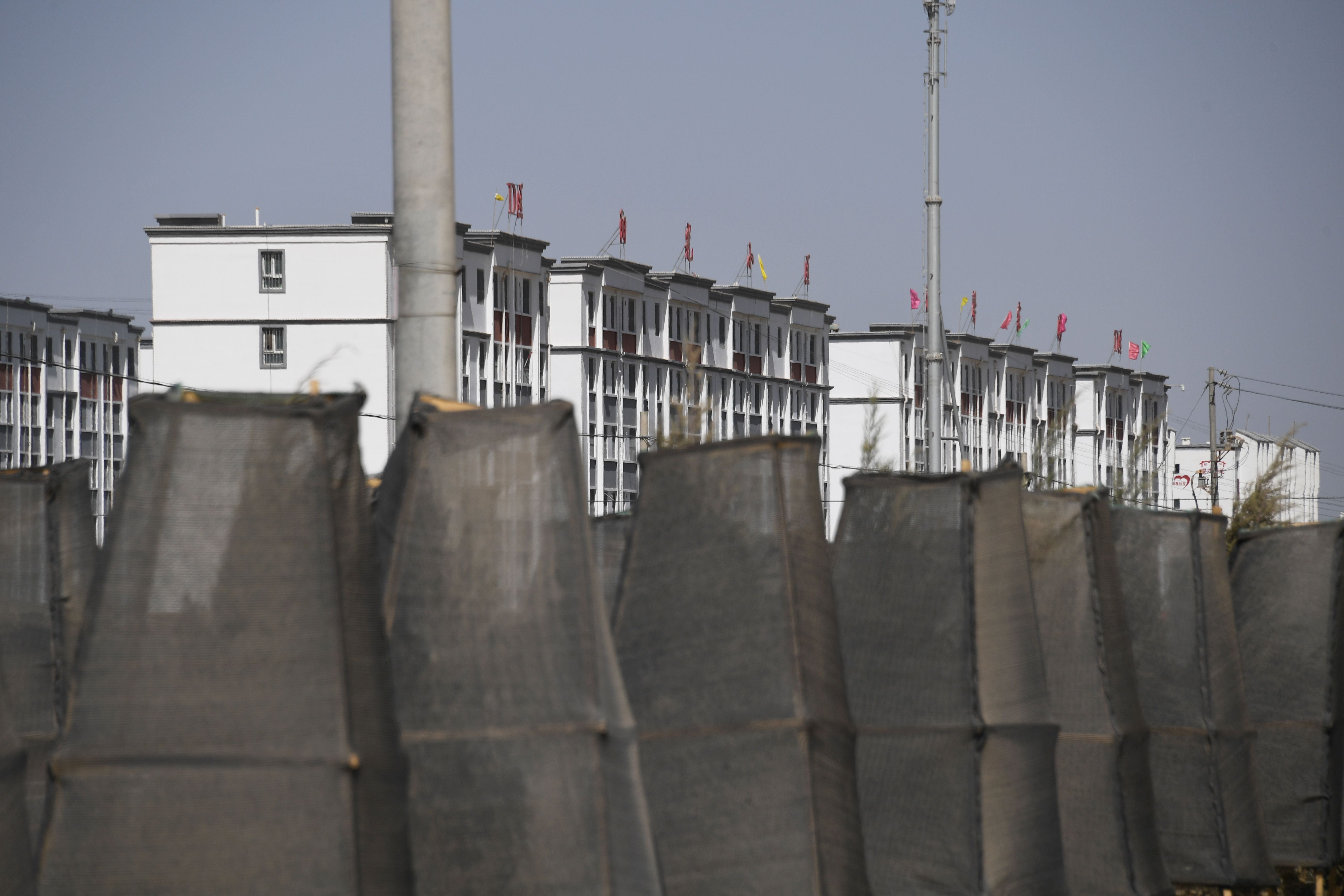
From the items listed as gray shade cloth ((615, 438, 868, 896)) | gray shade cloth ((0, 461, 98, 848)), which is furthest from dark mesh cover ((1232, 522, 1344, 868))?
gray shade cloth ((0, 461, 98, 848))

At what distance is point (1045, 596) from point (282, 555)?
16.8 feet

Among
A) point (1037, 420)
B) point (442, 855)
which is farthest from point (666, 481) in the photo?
point (1037, 420)

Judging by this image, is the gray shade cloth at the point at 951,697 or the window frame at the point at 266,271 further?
the window frame at the point at 266,271

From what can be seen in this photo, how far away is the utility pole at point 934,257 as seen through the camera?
24531mm

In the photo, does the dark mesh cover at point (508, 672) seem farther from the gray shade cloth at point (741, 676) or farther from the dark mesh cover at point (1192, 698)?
the dark mesh cover at point (1192, 698)

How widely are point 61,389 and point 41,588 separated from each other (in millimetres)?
75505

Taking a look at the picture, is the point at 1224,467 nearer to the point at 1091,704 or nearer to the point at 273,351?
the point at 273,351

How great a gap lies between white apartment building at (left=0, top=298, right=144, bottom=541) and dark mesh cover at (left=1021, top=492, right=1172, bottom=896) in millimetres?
67684

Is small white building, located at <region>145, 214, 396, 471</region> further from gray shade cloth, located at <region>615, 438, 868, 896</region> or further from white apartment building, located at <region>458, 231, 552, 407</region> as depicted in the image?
gray shade cloth, located at <region>615, 438, 868, 896</region>

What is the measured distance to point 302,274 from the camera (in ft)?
195

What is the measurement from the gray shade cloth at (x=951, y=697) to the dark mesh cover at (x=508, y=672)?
80.1 inches

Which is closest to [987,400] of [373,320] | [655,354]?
[655,354]

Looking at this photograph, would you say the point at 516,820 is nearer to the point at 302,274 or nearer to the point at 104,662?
the point at 104,662

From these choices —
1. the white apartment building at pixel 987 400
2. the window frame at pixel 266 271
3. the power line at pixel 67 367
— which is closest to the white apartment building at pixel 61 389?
the power line at pixel 67 367
